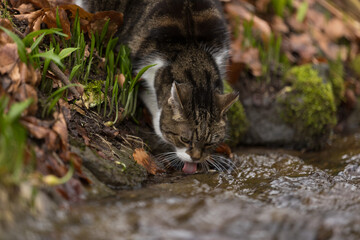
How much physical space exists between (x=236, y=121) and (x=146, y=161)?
4.96 feet

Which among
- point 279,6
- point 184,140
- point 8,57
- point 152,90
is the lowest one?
point 184,140

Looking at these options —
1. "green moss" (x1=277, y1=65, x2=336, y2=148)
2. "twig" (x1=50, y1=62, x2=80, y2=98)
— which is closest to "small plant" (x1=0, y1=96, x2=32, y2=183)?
"twig" (x1=50, y1=62, x2=80, y2=98)

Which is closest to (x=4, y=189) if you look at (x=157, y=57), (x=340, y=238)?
(x=340, y=238)

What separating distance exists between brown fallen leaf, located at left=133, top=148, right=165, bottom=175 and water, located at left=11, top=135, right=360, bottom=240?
0.11 m

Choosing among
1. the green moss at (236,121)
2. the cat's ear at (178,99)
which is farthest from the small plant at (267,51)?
the cat's ear at (178,99)

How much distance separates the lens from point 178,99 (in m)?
2.98

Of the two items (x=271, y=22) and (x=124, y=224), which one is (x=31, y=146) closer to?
(x=124, y=224)

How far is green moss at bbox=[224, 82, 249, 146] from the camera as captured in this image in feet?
13.6

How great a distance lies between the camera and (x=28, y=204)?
5.53ft

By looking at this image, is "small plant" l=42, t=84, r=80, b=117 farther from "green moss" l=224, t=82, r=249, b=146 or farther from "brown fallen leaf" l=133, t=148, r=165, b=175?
"green moss" l=224, t=82, r=249, b=146

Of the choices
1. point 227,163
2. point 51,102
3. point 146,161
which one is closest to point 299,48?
point 227,163

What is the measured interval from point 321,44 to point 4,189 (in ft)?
17.7

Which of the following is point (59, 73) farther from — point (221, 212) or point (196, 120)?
point (221, 212)

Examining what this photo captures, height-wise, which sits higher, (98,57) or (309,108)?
(98,57)
